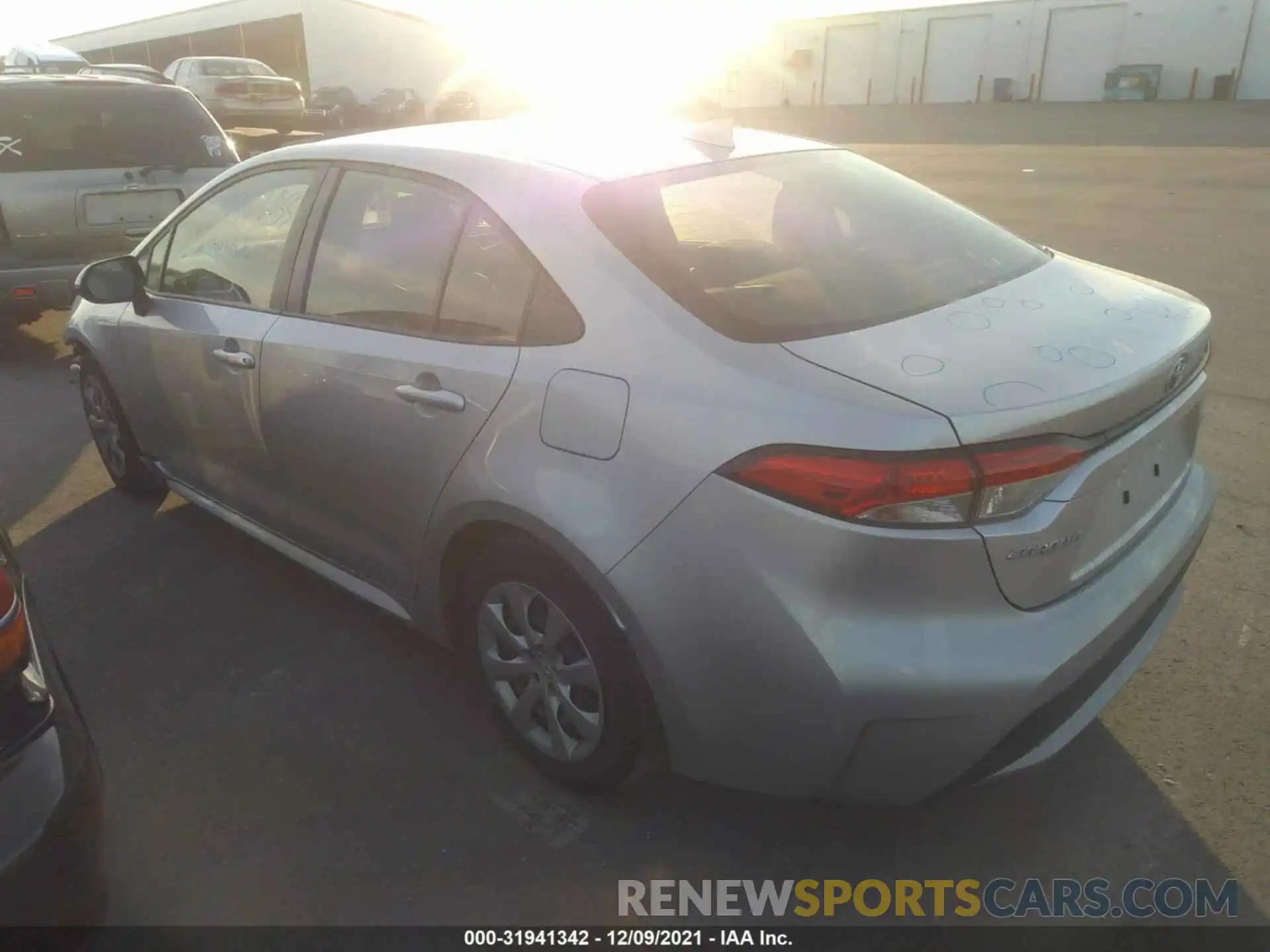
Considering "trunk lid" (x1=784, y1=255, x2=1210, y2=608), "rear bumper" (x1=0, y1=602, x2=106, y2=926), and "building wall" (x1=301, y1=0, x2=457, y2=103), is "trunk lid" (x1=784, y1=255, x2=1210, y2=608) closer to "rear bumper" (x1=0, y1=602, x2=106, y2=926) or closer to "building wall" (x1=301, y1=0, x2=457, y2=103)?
"rear bumper" (x1=0, y1=602, x2=106, y2=926)

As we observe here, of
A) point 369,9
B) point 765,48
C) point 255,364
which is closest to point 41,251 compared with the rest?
point 255,364

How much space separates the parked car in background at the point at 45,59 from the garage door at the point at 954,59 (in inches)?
1356

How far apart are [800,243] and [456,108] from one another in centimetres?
2914

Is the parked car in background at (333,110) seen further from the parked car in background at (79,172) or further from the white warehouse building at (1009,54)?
the white warehouse building at (1009,54)

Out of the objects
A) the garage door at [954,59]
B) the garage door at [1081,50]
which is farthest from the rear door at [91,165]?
the garage door at [954,59]

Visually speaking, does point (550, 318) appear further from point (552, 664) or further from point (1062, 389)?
point (1062, 389)

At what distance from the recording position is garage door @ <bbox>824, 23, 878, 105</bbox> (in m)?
43.9

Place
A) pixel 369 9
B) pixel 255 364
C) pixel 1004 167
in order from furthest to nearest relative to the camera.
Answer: pixel 369 9
pixel 1004 167
pixel 255 364

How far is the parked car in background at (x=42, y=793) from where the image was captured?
5.39 ft

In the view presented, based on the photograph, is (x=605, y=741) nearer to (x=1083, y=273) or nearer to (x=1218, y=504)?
(x=1083, y=273)

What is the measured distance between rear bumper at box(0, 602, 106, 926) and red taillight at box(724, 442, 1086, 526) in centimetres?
138

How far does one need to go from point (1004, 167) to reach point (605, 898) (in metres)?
17.3

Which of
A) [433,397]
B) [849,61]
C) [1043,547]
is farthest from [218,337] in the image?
[849,61]

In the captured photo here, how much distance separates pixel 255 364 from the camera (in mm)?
3127
